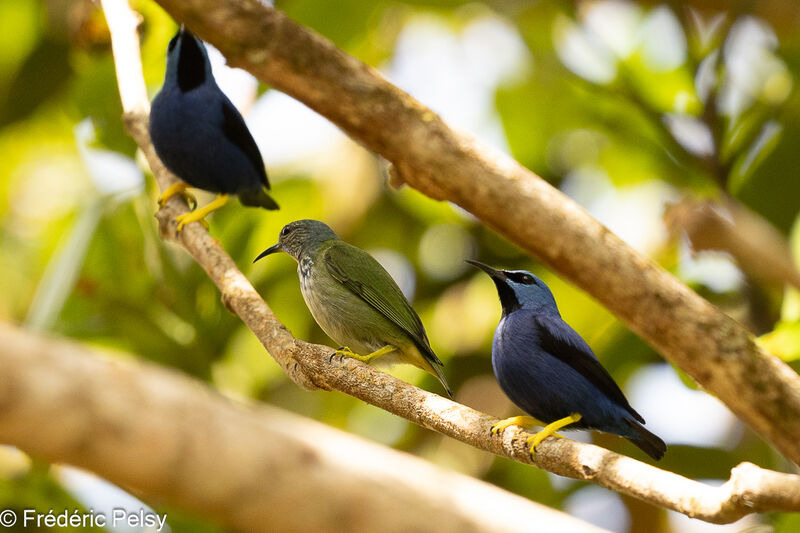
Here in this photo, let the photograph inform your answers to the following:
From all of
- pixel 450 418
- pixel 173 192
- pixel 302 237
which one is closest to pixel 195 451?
pixel 450 418

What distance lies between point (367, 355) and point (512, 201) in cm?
69

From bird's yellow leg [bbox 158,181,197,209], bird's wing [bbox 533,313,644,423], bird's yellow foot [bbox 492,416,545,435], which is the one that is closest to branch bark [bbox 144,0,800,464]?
bird's wing [bbox 533,313,644,423]

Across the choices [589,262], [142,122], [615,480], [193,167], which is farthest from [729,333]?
[142,122]

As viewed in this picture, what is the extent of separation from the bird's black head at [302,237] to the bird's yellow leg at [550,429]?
1.02 m

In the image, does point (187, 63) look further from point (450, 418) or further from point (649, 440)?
point (649, 440)

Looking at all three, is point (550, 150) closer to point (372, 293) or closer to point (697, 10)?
point (697, 10)

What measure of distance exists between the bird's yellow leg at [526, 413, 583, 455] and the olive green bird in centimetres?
48

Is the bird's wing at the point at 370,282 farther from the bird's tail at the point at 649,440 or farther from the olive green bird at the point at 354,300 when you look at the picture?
the bird's tail at the point at 649,440

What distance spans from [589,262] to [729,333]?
0.39 meters

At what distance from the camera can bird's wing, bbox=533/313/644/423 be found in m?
2.09

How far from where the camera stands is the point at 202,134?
251 cm

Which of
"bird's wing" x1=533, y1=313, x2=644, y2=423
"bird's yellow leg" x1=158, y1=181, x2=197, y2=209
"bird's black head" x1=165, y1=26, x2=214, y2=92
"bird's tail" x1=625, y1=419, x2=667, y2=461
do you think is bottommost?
"bird's yellow leg" x1=158, y1=181, x2=197, y2=209

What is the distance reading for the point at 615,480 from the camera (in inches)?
70.4

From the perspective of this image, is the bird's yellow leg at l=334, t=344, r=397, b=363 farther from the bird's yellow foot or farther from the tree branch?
the bird's yellow foot
